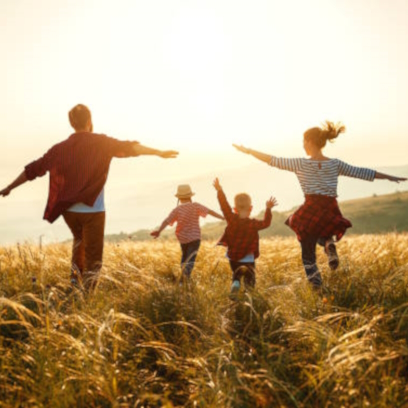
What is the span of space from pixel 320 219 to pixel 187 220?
2.49 m

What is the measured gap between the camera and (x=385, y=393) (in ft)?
9.99

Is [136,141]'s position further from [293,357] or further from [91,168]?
[293,357]

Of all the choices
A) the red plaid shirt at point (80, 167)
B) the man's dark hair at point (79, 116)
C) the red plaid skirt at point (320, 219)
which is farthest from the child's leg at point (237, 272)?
the man's dark hair at point (79, 116)

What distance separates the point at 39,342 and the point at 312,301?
264 centimetres

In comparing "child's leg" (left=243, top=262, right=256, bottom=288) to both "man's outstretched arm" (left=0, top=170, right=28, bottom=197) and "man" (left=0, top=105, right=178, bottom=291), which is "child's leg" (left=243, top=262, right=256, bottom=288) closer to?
"man" (left=0, top=105, right=178, bottom=291)

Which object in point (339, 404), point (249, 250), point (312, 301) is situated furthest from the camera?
point (249, 250)

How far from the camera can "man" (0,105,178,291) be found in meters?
5.71

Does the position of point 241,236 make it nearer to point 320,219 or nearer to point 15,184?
point 320,219

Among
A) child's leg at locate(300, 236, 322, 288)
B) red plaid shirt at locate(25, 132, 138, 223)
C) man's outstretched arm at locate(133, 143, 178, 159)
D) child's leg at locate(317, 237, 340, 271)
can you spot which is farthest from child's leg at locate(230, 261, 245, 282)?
red plaid shirt at locate(25, 132, 138, 223)

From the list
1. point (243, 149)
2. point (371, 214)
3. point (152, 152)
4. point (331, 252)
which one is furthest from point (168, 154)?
point (371, 214)

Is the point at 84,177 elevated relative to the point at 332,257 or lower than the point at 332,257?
elevated

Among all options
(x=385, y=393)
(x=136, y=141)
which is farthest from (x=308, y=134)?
(x=385, y=393)

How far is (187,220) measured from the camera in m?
7.57

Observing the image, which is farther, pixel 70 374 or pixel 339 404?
pixel 70 374
